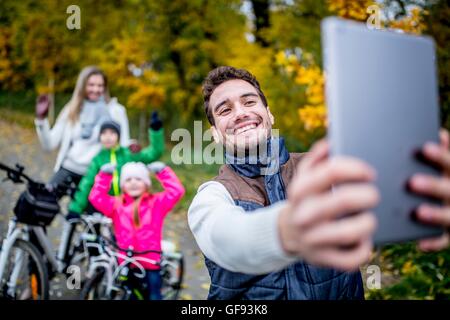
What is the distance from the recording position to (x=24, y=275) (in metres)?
3.17

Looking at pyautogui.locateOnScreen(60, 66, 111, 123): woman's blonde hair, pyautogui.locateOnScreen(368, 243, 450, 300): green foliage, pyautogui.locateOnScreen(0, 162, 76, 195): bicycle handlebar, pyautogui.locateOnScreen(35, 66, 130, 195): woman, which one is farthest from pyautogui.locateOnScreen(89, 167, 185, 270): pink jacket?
pyautogui.locateOnScreen(368, 243, 450, 300): green foliage

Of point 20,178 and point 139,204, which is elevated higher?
point 20,178

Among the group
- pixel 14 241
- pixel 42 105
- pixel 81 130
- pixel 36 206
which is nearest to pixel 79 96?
pixel 81 130

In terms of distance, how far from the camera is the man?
0.61 metres

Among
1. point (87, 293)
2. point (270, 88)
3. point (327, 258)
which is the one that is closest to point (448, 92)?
point (270, 88)

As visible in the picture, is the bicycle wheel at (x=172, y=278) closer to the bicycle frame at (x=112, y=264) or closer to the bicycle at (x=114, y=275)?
the bicycle at (x=114, y=275)

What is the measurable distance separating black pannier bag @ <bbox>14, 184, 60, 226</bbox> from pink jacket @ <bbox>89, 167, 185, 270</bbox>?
353 mm

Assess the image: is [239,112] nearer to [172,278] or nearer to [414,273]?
[172,278]

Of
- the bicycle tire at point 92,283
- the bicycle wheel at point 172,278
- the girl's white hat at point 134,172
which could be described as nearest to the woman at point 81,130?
the girl's white hat at point 134,172

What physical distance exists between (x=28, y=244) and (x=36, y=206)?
0.35 metres

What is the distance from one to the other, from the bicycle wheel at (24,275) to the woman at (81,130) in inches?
25.4

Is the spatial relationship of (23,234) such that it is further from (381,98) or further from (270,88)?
(270,88)

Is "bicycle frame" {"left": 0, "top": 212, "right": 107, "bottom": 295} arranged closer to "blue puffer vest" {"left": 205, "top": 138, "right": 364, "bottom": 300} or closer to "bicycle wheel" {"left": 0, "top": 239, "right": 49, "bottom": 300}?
"bicycle wheel" {"left": 0, "top": 239, "right": 49, "bottom": 300}

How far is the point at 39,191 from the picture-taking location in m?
3.03
